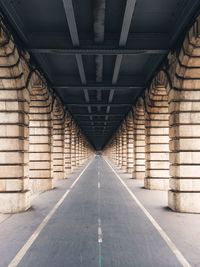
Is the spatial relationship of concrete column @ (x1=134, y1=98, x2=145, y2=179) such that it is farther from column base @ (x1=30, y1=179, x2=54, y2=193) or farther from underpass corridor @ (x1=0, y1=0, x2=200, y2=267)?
column base @ (x1=30, y1=179, x2=54, y2=193)

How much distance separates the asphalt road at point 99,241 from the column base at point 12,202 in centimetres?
155

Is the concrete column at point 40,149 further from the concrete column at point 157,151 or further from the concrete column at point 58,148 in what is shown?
the concrete column at point 58,148

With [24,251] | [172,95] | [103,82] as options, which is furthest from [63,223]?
[103,82]

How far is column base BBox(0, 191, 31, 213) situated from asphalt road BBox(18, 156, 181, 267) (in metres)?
1.55

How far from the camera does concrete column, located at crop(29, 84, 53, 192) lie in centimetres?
2258

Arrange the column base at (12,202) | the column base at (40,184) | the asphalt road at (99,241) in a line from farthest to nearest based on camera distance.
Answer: the column base at (40,184) < the column base at (12,202) < the asphalt road at (99,241)

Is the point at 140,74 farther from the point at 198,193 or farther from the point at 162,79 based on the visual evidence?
the point at 198,193

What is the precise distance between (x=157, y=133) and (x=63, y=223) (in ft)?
38.3

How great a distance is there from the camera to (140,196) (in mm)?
19078

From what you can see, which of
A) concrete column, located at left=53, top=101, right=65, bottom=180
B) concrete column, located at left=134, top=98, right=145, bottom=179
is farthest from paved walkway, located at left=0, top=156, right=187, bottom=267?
concrete column, located at left=53, top=101, right=65, bottom=180

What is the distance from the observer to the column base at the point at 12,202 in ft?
47.1

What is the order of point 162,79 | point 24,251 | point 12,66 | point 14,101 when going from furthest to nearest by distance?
point 162,79 → point 14,101 → point 12,66 → point 24,251


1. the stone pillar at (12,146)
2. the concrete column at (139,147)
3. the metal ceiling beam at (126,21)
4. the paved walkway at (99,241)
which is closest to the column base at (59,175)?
the concrete column at (139,147)

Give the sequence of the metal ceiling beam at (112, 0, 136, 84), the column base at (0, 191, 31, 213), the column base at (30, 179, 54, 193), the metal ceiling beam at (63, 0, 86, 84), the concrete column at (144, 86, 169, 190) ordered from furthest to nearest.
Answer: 1. the column base at (30, 179, 54, 193)
2. the concrete column at (144, 86, 169, 190)
3. the column base at (0, 191, 31, 213)
4. the metal ceiling beam at (112, 0, 136, 84)
5. the metal ceiling beam at (63, 0, 86, 84)
